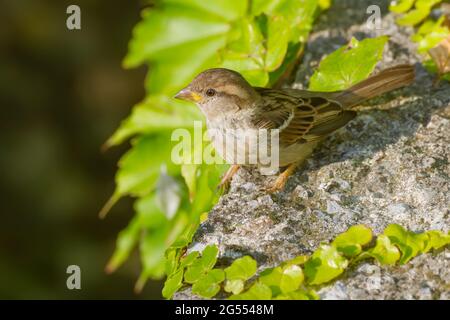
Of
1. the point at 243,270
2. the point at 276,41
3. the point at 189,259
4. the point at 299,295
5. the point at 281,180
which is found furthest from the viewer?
the point at 276,41

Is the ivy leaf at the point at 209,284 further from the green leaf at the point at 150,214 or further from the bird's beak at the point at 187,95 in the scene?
the bird's beak at the point at 187,95

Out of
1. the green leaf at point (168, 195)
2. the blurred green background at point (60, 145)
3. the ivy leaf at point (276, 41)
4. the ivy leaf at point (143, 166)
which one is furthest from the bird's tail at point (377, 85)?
the blurred green background at point (60, 145)

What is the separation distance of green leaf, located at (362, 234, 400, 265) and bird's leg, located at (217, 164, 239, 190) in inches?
36.3

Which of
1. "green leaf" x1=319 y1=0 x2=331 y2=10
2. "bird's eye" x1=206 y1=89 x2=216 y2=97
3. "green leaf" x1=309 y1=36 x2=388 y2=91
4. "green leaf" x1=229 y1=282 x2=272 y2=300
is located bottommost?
"green leaf" x1=229 y1=282 x2=272 y2=300

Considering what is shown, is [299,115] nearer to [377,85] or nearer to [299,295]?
[377,85]

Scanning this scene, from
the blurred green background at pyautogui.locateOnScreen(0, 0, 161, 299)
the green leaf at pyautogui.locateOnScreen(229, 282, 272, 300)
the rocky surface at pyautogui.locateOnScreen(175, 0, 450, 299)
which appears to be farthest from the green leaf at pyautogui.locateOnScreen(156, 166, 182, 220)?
the blurred green background at pyautogui.locateOnScreen(0, 0, 161, 299)

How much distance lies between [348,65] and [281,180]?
29.5 inches

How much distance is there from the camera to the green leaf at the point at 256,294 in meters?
2.83

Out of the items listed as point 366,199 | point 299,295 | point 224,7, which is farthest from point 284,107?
point 299,295

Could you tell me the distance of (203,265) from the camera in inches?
118

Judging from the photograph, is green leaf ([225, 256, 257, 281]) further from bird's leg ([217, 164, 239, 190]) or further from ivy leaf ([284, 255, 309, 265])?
bird's leg ([217, 164, 239, 190])

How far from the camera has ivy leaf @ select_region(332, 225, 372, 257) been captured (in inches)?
118

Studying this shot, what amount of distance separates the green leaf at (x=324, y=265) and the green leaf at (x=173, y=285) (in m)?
0.48

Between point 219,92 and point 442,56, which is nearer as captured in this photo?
point 219,92
